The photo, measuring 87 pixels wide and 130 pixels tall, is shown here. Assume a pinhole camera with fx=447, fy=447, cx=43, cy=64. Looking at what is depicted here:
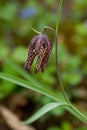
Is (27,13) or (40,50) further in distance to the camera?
(27,13)

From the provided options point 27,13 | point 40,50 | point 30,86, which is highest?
point 40,50

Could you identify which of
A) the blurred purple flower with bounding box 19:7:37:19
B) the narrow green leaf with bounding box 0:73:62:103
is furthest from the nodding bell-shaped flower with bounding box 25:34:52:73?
the blurred purple flower with bounding box 19:7:37:19

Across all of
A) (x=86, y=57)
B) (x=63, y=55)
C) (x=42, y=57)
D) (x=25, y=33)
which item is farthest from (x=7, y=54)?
(x=42, y=57)

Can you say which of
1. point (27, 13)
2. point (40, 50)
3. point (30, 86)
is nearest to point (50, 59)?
point (27, 13)

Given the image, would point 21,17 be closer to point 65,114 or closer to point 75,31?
point 75,31

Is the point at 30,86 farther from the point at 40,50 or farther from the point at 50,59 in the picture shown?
the point at 50,59

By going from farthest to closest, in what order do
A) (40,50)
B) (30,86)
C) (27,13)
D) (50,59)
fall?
(27,13) → (50,59) → (30,86) → (40,50)

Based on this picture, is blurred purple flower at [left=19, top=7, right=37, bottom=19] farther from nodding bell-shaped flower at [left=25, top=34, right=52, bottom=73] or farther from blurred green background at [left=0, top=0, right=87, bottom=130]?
nodding bell-shaped flower at [left=25, top=34, right=52, bottom=73]

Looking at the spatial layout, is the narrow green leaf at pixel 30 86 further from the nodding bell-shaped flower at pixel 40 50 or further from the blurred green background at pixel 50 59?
the blurred green background at pixel 50 59

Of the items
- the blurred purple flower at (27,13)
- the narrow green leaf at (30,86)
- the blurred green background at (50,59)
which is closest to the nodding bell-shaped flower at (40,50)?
the narrow green leaf at (30,86)
